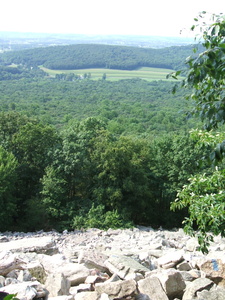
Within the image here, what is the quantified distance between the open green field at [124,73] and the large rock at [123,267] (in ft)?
503

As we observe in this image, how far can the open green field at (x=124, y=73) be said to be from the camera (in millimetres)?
165500

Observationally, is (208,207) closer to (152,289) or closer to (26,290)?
(152,289)

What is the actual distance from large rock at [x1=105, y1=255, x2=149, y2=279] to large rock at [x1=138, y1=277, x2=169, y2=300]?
1.05m

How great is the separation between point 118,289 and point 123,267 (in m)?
2.01

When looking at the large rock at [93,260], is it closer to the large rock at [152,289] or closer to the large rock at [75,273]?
the large rock at [75,273]

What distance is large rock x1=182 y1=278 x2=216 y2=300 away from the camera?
8558mm

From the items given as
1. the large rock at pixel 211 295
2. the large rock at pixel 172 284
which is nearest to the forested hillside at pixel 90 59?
the large rock at pixel 172 284

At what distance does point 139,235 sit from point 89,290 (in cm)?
1177

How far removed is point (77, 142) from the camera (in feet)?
88.9

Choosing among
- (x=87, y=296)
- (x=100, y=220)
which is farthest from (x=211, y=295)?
(x=100, y=220)

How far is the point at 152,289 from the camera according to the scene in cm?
836

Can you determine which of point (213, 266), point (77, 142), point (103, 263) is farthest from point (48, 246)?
point (77, 142)

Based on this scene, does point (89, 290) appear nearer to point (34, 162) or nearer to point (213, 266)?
point (213, 266)

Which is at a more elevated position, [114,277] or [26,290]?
[26,290]
